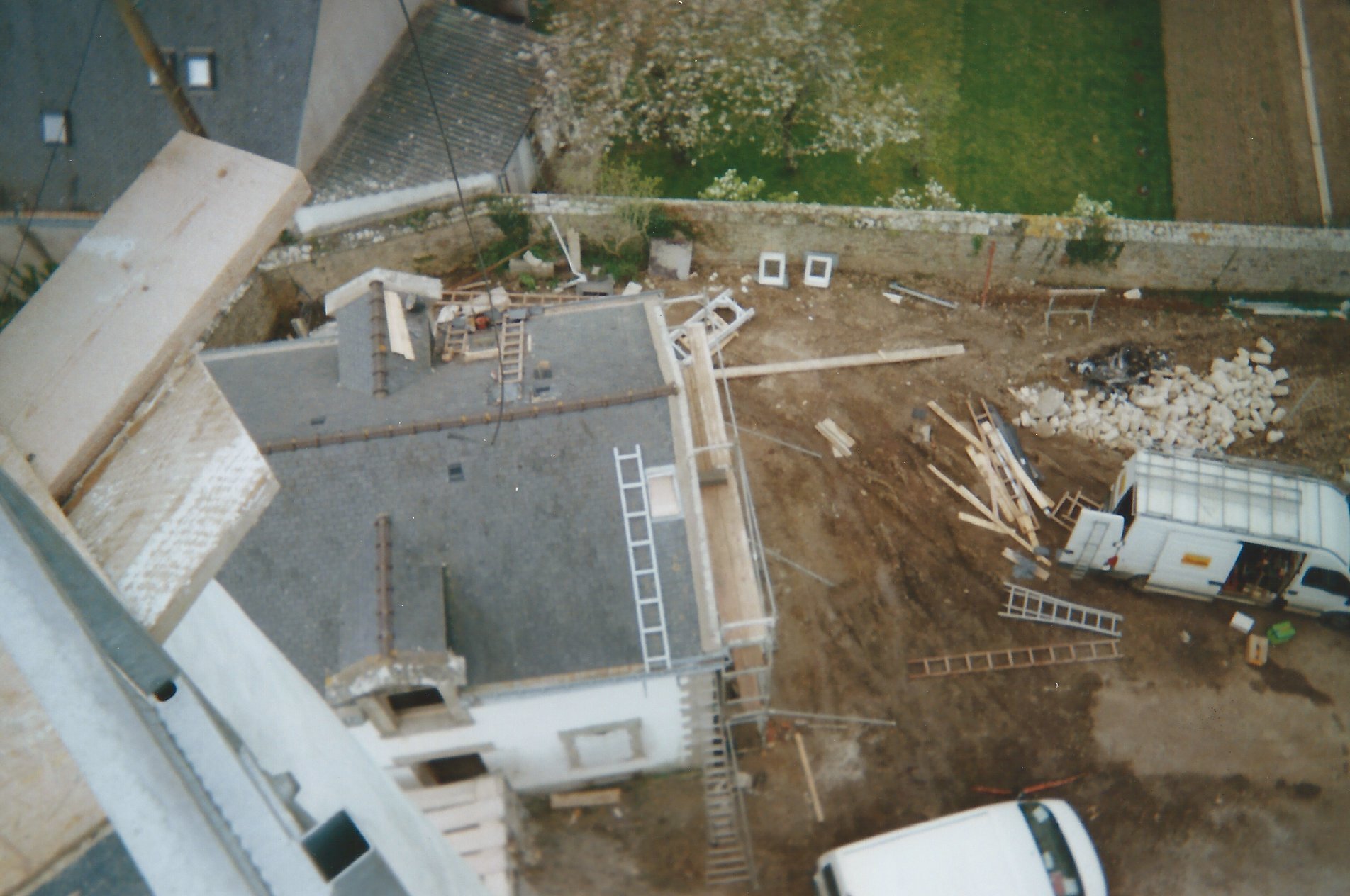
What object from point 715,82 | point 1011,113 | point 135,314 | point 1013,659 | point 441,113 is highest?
point 135,314

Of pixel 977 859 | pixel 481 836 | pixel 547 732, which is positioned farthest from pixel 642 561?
pixel 977 859

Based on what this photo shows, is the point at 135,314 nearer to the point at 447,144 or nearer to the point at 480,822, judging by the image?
the point at 480,822

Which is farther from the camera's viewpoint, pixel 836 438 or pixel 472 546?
pixel 836 438

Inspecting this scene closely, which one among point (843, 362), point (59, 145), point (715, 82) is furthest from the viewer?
point (715, 82)

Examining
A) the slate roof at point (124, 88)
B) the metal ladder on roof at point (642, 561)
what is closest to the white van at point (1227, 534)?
the metal ladder on roof at point (642, 561)

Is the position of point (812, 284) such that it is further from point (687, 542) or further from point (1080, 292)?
point (687, 542)

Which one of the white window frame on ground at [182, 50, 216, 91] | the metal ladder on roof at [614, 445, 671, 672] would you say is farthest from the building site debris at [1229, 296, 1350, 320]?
the white window frame on ground at [182, 50, 216, 91]

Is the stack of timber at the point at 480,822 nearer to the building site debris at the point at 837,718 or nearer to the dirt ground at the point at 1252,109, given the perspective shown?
the building site debris at the point at 837,718
